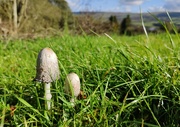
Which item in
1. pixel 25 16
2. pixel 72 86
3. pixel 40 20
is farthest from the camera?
pixel 40 20

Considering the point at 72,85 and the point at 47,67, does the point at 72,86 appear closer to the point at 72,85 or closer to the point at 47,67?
the point at 72,85

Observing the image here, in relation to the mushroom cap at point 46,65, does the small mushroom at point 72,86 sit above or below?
below

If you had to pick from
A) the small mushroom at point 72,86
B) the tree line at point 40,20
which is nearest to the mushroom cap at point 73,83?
the small mushroom at point 72,86

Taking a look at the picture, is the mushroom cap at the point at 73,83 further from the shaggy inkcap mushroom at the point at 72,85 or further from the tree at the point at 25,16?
the tree at the point at 25,16

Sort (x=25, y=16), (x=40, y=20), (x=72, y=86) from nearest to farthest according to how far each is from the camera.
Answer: (x=72, y=86) < (x=25, y=16) < (x=40, y=20)

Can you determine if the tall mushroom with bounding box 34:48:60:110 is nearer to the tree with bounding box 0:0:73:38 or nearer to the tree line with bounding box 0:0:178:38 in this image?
the tree line with bounding box 0:0:178:38

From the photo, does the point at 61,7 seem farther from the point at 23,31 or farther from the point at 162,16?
the point at 162,16

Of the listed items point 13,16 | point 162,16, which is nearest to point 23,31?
point 13,16

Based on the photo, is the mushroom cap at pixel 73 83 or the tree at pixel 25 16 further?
the tree at pixel 25 16

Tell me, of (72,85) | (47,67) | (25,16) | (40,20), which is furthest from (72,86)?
(40,20)
